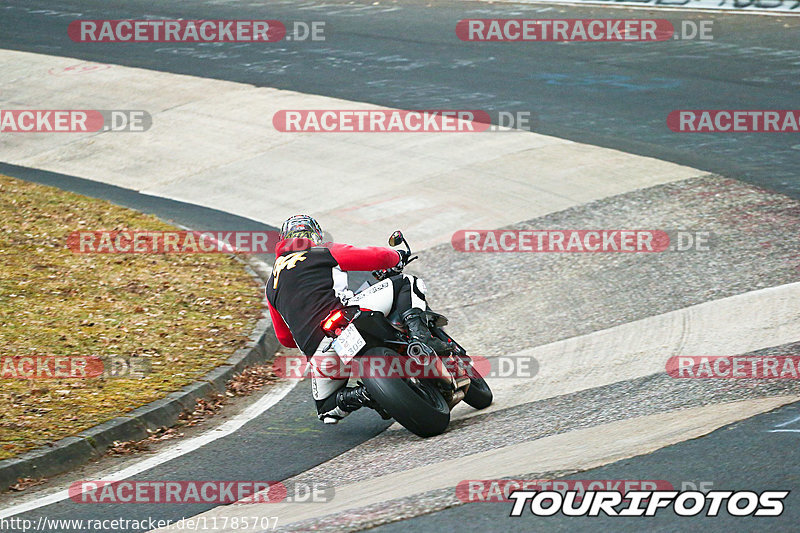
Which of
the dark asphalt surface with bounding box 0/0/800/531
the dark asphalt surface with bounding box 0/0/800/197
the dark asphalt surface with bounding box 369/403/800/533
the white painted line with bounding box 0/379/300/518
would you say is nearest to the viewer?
the dark asphalt surface with bounding box 369/403/800/533

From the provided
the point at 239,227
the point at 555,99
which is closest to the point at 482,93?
the point at 555,99

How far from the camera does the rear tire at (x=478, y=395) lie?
748cm

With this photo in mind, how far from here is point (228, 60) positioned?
21438 millimetres

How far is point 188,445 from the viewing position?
7480 millimetres

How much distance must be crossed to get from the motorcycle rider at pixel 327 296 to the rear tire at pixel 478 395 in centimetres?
48

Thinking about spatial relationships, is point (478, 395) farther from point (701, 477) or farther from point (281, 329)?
point (701, 477)

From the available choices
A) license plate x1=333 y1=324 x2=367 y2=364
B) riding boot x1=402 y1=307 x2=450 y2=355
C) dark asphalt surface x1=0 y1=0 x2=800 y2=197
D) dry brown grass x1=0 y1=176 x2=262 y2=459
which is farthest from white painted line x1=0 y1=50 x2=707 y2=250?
license plate x1=333 y1=324 x2=367 y2=364

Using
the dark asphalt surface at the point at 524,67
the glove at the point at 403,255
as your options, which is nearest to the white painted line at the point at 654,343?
the glove at the point at 403,255

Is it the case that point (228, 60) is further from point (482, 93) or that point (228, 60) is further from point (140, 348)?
point (140, 348)

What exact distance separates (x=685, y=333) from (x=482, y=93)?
9.74 meters

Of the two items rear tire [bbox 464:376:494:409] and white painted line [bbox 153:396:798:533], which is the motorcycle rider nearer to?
rear tire [bbox 464:376:494:409]

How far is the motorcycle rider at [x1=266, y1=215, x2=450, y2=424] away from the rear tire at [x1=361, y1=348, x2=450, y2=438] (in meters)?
0.29

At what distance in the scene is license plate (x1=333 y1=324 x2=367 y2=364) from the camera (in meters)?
6.70

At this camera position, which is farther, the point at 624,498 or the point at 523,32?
the point at 523,32
